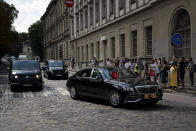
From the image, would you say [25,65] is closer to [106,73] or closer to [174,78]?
[106,73]

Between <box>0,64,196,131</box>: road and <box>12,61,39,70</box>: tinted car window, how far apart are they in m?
5.24

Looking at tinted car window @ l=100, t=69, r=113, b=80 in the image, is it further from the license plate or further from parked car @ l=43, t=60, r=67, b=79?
parked car @ l=43, t=60, r=67, b=79

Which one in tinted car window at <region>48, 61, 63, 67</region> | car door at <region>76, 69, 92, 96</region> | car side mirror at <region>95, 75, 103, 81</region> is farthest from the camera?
tinted car window at <region>48, 61, 63, 67</region>

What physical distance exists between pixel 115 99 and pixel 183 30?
32.5 ft

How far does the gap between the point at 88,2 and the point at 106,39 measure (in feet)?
29.2

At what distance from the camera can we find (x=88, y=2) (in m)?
39.3

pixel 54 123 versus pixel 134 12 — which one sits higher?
pixel 134 12

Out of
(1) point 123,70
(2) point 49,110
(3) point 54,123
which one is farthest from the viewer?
(1) point 123,70

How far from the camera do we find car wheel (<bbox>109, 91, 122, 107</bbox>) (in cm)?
986


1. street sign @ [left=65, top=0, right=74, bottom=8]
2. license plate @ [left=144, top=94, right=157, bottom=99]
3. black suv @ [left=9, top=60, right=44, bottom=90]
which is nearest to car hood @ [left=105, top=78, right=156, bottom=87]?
license plate @ [left=144, top=94, right=157, bottom=99]

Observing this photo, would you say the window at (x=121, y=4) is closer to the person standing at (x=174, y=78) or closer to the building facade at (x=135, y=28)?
the building facade at (x=135, y=28)

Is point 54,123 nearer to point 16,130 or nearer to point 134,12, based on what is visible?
point 16,130

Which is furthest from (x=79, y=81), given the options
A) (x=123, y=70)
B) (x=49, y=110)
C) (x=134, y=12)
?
(x=134, y=12)

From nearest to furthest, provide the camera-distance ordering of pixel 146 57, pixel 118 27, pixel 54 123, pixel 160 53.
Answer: pixel 54 123 → pixel 160 53 → pixel 146 57 → pixel 118 27
